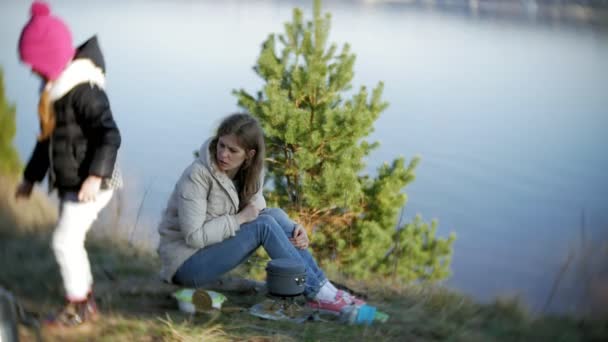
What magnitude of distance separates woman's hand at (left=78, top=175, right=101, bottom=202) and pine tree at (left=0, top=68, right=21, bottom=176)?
4.64 metres

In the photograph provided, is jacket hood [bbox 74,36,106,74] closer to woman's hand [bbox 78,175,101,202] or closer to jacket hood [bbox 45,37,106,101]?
jacket hood [bbox 45,37,106,101]

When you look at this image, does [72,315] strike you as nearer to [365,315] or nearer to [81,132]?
[81,132]

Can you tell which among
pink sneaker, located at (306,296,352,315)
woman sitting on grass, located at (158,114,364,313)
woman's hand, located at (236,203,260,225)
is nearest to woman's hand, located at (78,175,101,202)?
woman sitting on grass, located at (158,114,364,313)

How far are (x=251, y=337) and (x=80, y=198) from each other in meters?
0.95

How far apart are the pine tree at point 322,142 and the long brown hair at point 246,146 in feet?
13.4

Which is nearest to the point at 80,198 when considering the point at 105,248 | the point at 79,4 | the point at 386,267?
the point at 105,248

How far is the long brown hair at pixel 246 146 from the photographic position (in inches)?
119

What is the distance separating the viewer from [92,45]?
2.60 m

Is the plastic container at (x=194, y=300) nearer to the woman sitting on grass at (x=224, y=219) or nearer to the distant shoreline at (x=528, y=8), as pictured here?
A: the woman sitting on grass at (x=224, y=219)

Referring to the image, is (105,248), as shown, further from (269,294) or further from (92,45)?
(92,45)

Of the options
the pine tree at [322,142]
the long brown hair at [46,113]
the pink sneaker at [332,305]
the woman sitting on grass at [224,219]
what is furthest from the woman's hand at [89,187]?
the pine tree at [322,142]

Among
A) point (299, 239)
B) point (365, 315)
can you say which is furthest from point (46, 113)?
point (365, 315)

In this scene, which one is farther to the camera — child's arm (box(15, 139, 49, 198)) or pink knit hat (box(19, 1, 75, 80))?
child's arm (box(15, 139, 49, 198))

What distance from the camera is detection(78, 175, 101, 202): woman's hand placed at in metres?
2.47
